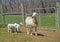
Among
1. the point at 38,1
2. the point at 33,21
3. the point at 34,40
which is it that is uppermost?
the point at 38,1

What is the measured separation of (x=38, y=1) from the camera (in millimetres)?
34594

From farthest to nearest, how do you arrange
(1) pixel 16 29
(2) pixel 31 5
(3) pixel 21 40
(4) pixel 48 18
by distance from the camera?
1. (2) pixel 31 5
2. (4) pixel 48 18
3. (1) pixel 16 29
4. (3) pixel 21 40

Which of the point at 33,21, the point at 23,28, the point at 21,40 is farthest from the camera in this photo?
the point at 23,28

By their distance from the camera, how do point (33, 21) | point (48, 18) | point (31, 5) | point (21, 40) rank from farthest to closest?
point (31, 5), point (48, 18), point (33, 21), point (21, 40)

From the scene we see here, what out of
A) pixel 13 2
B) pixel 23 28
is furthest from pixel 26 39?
pixel 13 2

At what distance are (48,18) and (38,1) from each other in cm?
1114

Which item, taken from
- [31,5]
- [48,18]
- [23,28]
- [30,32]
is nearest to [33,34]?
[30,32]

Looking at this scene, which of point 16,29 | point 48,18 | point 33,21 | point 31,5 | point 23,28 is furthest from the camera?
point 31,5

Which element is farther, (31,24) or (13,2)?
(13,2)

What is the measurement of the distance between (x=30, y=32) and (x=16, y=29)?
1232 mm

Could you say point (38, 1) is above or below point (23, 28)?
above

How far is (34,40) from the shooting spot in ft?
37.8

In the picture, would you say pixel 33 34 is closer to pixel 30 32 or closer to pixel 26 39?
pixel 30 32

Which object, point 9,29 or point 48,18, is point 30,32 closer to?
point 9,29
